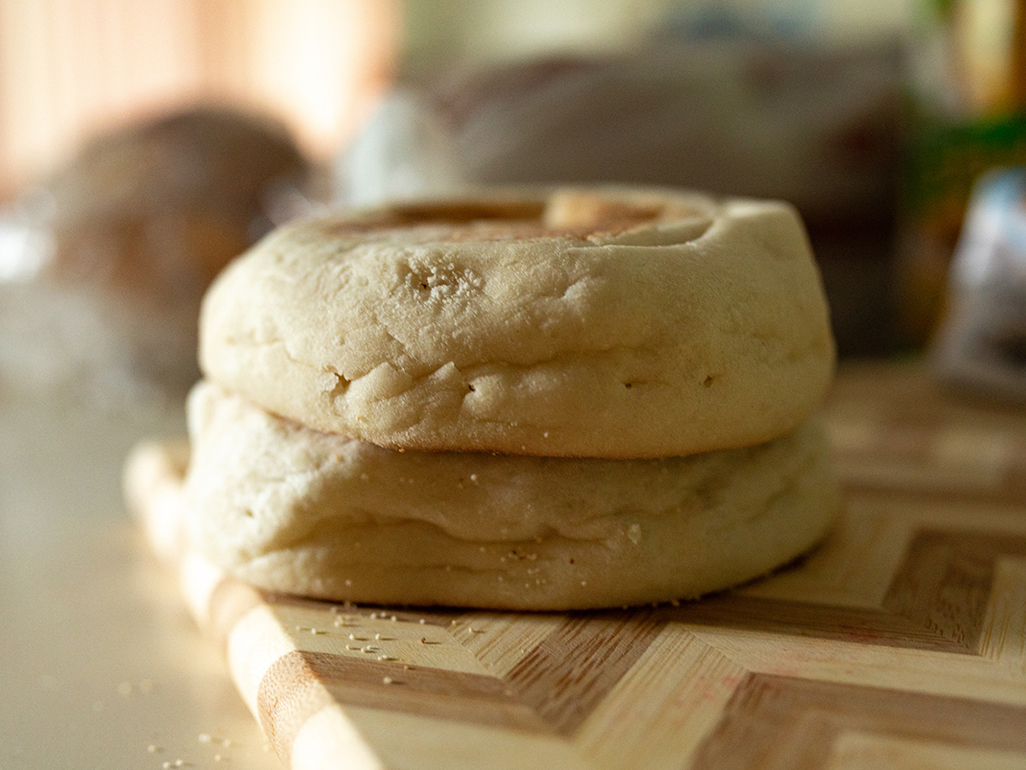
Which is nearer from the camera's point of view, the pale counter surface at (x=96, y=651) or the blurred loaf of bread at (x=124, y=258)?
the pale counter surface at (x=96, y=651)

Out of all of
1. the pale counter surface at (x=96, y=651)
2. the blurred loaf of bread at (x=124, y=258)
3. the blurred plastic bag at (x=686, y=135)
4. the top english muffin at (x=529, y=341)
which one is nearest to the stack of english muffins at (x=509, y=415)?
the top english muffin at (x=529, y=341)

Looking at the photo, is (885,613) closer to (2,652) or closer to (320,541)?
(320,541)

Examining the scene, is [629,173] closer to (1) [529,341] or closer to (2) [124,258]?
(2) [124,258]

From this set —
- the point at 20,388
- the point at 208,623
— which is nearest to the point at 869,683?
the point at 208,623

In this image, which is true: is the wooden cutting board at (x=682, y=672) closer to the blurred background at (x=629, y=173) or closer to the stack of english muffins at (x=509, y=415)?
the stack of english muffins at (x=509, y=415)

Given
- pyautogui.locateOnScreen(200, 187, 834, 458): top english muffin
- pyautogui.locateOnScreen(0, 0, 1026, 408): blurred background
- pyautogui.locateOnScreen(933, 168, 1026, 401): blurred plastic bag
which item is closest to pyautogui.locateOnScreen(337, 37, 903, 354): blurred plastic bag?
pyautogui.locateOnScreen(0, 0, 1026, 408): blurred background

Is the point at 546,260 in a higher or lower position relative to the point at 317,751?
higher
